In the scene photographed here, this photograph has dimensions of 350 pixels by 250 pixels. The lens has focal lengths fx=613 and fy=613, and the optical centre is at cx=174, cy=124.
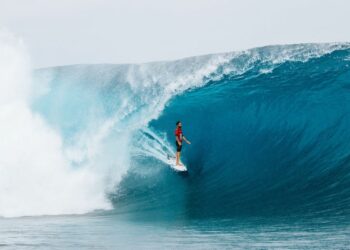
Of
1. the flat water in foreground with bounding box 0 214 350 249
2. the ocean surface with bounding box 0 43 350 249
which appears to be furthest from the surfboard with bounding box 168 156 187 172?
the flat water in foreground with bounding box 0 214 350 249

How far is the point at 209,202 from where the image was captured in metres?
12.1

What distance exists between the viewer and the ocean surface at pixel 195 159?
9.40 m

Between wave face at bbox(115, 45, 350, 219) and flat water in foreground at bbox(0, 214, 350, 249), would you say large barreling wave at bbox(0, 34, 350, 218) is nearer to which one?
wave face at bbox(115, 45, 350, 219)

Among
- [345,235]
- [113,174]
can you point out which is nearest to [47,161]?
[113,174]

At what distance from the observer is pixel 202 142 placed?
627 inches

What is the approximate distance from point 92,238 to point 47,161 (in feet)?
20.3

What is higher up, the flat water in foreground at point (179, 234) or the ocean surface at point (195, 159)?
the ocean surface at point (195, 159)

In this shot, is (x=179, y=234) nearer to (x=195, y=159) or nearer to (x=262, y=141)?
(x=195, y=159)

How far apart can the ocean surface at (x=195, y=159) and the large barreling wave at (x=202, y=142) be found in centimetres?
4

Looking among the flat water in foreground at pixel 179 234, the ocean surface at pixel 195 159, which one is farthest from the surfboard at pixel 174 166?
the flat water in foreground at pixel 179 234

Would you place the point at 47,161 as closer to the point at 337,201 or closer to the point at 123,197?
the point at 123,197

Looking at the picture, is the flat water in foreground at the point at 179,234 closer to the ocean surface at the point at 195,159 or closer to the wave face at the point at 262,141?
the ocean surface at the point at 195,159

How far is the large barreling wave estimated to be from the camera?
12320 mm

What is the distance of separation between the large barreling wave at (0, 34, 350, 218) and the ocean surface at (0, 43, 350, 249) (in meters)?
0.04
